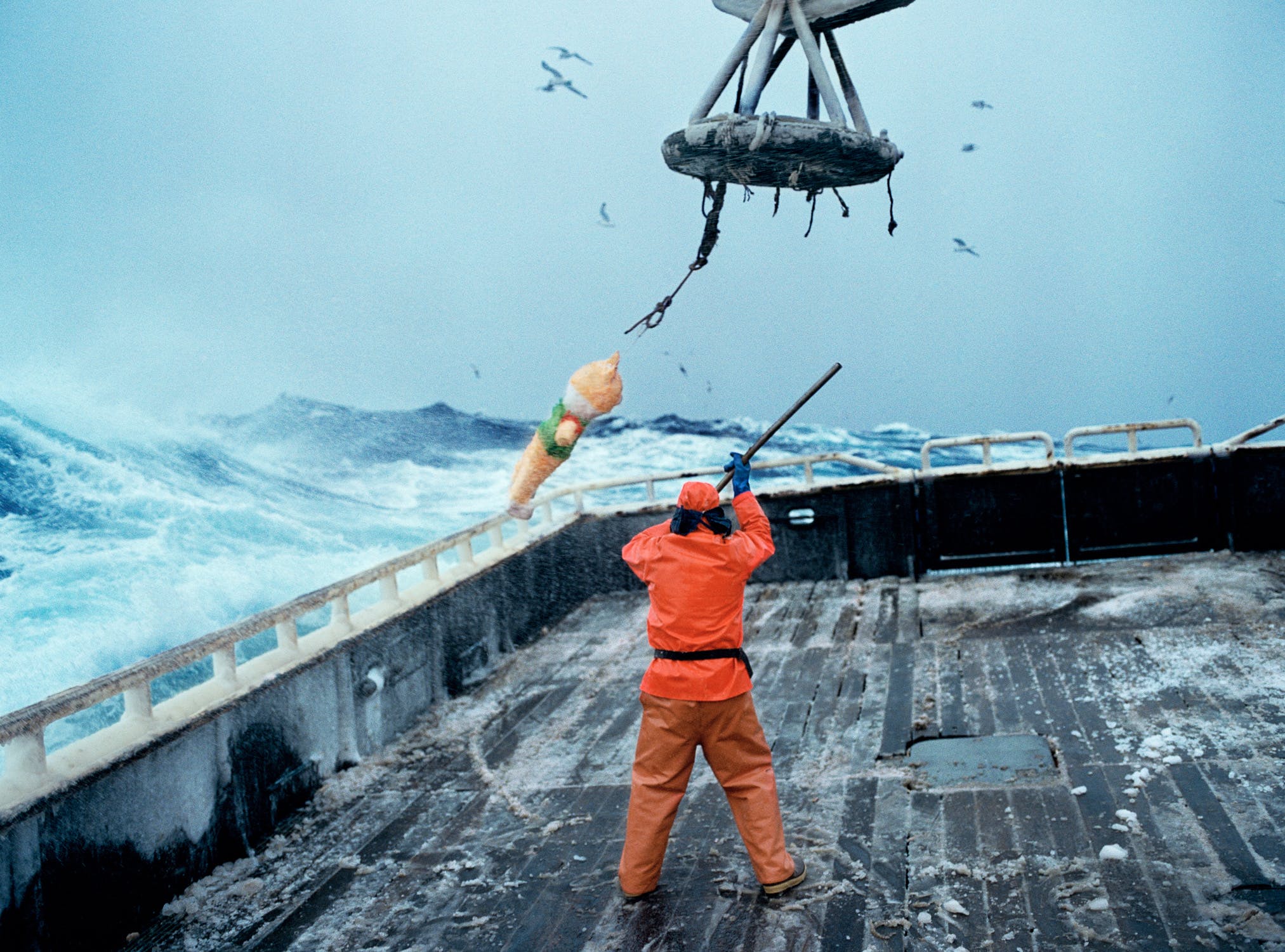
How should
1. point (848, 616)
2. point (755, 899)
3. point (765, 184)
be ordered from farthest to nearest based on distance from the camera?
point (848, 616) → point (765, 184) → point (755, 899)

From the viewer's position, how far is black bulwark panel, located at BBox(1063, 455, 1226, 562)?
877 centimetres

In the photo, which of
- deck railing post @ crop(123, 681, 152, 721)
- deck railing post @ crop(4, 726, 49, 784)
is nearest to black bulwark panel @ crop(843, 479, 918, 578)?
deck railing post @ crop(123, 681, 152, 721)

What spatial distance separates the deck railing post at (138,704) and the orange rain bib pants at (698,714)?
209 centimetres

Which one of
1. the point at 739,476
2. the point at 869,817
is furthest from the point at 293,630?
the point at 869,817

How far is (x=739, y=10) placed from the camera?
5.91 meters

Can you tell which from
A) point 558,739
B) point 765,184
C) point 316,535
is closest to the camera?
point 765,184

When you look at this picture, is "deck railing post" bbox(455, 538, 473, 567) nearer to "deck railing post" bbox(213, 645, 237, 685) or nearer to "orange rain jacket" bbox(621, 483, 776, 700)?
"deck railing post" bbox(213, 645, 237, 685)

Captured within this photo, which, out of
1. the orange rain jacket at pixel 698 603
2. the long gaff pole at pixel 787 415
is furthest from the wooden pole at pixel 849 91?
the orange rain jacket at pixel 698 603

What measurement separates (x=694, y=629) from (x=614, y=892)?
1104 mm

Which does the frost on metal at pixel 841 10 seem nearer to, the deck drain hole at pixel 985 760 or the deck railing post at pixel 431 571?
the deck drain hole at pixel 985 760

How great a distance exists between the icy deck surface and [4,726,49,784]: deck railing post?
32.4 inches

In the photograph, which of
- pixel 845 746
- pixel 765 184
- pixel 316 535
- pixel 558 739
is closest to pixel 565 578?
pixel 558 739

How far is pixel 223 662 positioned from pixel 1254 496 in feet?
26.5

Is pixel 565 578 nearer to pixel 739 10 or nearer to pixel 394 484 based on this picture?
pixel 739 10
